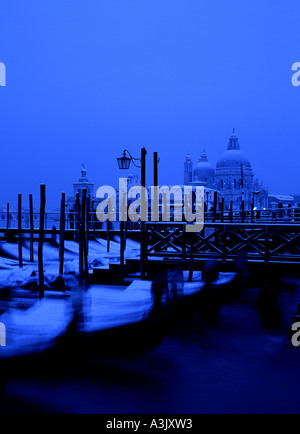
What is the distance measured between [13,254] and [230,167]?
198 feet

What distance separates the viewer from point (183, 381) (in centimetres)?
490

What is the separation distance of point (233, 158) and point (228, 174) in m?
2.49

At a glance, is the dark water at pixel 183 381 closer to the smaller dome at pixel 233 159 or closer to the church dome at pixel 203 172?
the smaller dome at pixel 233 159

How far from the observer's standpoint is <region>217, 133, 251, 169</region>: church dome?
71250mm

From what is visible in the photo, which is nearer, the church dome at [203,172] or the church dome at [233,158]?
the church dome at [233,158]

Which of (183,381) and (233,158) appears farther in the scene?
(233,158)

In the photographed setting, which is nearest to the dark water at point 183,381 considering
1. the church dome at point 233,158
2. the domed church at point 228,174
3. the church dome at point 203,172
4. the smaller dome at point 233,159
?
the domed church at point 228,174

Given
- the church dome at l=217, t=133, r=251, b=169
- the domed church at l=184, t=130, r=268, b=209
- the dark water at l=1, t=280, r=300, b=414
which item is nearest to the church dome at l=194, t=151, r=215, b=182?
the domed church at l=184, t=130, r=268, b=209

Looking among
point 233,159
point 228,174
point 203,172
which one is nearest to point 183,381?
point 228,174

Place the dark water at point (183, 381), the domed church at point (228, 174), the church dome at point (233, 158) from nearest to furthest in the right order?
1. the dark water at point (183, 381)
2. the domed church at point (228, 174)
3. the church dome at point (233, 158)

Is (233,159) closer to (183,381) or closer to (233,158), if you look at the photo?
(233,158)

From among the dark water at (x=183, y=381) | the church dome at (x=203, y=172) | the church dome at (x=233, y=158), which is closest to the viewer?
the dark water at (x=183, y=381)

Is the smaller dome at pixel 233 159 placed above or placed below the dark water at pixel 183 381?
above

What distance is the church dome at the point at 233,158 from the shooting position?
2805 inches
